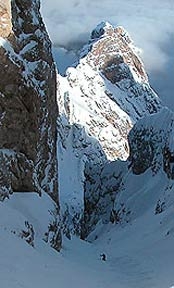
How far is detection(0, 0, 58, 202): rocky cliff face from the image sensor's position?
2798cm

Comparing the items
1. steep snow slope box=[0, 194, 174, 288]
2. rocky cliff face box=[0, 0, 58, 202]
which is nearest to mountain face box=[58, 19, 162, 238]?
rocky cliff face box=[0, 0, 58, 202]

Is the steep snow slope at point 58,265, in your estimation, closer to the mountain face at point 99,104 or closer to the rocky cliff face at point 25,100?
the rocky cliff face at point 25,100

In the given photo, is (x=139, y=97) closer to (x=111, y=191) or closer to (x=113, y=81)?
(x=113, y=81)

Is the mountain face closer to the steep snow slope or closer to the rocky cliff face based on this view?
the rocky cliff face

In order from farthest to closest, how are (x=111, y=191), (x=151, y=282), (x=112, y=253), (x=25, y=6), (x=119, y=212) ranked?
(x=111, y=191)
(x=119, y=212)
(x=112, y=253)
(x=25, y=6)
(x=151, y=282)

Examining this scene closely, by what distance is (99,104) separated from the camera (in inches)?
7205

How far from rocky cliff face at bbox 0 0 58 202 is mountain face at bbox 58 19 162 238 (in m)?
95.2

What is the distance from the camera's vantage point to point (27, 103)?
29922mm

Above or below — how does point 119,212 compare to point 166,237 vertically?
above

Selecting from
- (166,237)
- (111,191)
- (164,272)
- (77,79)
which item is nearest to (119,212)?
(111,191)

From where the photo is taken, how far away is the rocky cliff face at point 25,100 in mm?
27984

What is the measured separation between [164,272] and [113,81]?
564 ft

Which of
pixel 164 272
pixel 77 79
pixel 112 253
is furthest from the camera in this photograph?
pixel 77 79

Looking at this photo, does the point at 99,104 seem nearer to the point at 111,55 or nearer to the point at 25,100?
the point at 111,55
